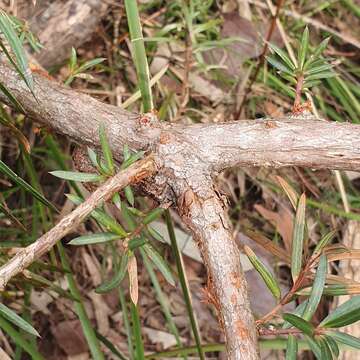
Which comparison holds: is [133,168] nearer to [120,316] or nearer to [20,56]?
[20,56]

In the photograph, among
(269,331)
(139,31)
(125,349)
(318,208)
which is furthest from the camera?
(318,208)

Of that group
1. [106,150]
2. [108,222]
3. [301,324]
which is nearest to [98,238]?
[108,222]

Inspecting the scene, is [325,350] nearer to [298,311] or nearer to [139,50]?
[298,311]

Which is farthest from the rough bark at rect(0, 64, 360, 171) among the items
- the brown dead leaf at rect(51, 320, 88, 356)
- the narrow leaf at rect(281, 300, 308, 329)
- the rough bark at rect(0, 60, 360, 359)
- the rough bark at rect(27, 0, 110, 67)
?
the brown dead leaf at rect(51, 320, 88, 356)

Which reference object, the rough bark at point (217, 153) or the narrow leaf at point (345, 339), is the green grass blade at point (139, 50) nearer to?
the rough bark at point (217, 153)

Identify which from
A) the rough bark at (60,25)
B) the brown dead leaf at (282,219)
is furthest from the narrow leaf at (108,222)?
the brown dead leaf at (282,219)

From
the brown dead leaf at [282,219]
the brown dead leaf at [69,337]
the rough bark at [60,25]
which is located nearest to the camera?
the rough bark at [60,25]

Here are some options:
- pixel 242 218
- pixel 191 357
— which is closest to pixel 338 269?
pixel 242 218
